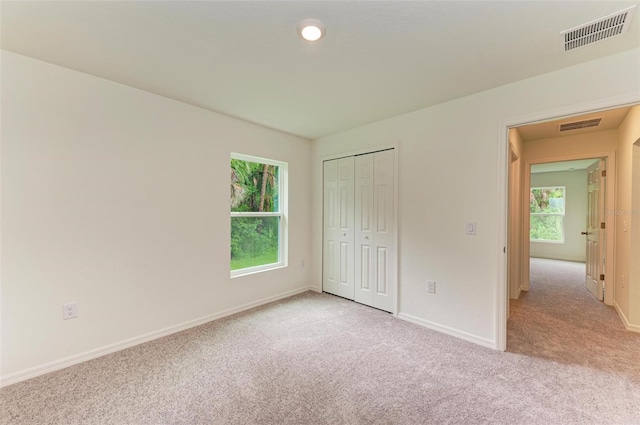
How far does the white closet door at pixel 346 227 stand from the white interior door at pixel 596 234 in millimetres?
3554

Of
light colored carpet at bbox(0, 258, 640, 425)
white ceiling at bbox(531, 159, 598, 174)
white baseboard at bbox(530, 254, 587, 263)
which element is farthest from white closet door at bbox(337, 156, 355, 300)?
white baseboard at bbox(530, 254, 587, 263)

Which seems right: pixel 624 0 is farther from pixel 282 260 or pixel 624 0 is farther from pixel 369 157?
pixel 282 260

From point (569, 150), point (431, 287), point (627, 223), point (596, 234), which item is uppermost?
point (569, 150)

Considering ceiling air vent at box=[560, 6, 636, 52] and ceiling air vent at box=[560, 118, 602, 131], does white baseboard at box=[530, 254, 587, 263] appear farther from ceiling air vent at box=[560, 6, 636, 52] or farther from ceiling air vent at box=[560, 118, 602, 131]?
ceiling air vent at box=[560, 6, 636, 52]

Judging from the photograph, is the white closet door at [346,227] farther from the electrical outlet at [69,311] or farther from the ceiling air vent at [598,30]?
the electrical outlet at [69,311]

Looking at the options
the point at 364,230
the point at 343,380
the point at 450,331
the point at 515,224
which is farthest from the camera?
the point at 515,224

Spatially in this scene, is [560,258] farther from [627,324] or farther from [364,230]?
[364,230]

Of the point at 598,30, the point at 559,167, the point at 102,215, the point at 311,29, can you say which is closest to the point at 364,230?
the point at 311,29

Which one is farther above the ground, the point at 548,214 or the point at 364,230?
the point at 548,214

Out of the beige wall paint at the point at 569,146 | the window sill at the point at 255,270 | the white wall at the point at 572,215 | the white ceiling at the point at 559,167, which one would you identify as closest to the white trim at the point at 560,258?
the white wall at the point at 572,215

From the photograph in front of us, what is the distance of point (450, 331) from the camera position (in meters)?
2.74

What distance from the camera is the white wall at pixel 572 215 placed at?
668cm

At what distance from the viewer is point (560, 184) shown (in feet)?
22.9

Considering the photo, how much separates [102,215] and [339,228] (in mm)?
2717
